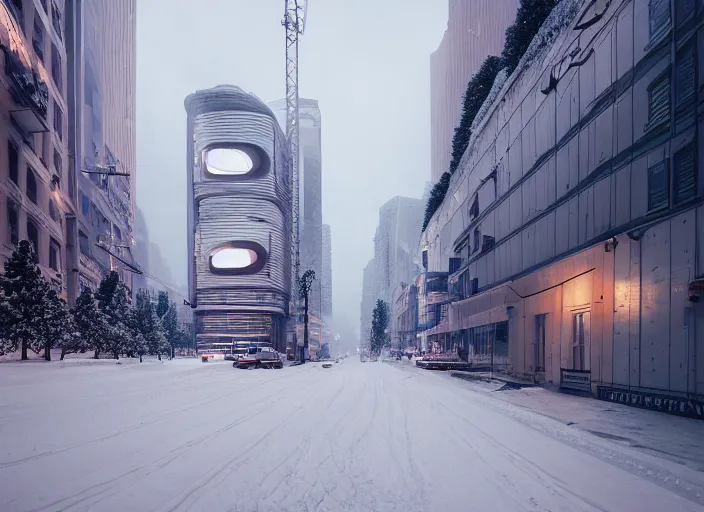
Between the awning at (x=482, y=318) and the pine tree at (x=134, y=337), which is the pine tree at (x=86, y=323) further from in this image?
the awning at (x=482, y=318)

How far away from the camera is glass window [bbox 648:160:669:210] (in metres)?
12.3

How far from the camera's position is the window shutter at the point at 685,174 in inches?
443

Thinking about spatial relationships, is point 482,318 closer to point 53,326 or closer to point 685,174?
point 685,174

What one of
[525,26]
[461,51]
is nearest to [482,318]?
[525,26]

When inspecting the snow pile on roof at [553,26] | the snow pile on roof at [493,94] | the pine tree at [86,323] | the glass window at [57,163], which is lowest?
the pine tree at [86,323]

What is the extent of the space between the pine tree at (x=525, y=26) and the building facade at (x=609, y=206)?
7.41 metres

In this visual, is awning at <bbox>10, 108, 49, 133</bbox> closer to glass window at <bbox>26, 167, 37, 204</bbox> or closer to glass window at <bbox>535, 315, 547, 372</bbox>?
glass window at <bbox>26, 167, 37, 204</bbox>

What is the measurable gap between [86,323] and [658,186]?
755 inches

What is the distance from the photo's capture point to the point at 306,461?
681cm

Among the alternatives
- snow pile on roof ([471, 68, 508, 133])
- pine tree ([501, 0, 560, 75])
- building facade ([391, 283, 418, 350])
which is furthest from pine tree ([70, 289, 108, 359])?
building facade ([391, 283, 418, 350])

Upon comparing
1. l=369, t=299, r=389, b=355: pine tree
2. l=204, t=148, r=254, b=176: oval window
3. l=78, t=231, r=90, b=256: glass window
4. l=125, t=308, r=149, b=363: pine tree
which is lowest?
l=369, t=299, r=389, b=355: pine tree

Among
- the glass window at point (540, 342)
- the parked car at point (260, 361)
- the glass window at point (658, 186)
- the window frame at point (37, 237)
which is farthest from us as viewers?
the parked car at point (260, 361)

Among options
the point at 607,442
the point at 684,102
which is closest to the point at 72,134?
the point at 607,442

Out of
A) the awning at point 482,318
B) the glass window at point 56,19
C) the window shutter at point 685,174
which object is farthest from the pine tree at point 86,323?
Answer: the awning at point 482,318
